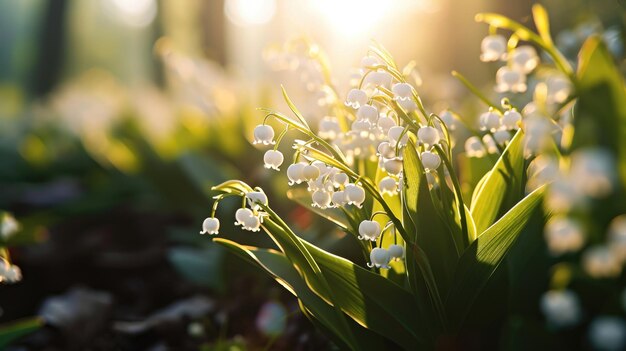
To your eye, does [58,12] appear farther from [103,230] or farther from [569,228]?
[569,228]

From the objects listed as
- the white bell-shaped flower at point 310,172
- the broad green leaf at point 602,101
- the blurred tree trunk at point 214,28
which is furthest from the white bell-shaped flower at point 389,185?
the blurred tree trunk at point 214,28

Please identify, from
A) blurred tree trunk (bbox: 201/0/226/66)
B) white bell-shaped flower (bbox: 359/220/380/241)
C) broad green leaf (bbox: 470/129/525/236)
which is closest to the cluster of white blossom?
white bell-shaped flower (bbox: 359/220/380/241)

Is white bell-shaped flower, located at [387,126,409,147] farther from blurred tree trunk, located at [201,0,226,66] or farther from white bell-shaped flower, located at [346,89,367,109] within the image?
blurred tree trunk, located at [201,0,226,66]

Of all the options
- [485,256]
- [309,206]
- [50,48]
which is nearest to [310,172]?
[485,256]

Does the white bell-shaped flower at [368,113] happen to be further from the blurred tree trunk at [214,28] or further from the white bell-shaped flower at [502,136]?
the blurred tree trunk at [214,28]

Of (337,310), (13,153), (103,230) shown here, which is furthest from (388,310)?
(13,153)

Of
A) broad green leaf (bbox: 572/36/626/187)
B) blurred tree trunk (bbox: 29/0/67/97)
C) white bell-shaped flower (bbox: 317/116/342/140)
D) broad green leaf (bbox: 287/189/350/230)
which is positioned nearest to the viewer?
broad green leaf (bbox: 572/36/626/187)

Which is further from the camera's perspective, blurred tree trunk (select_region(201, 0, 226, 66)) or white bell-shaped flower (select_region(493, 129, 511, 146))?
blurred tree trunk (select_region(201, 0, 226, 66))
